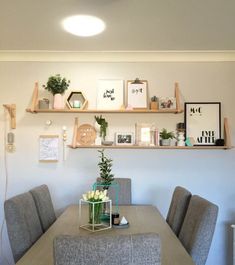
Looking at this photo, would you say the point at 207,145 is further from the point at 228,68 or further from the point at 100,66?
the point at 100,66

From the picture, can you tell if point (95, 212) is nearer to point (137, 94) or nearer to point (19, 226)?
point (19, 226)

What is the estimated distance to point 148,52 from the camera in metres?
3.30

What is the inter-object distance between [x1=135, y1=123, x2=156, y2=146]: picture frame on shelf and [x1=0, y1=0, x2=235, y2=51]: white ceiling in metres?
0.82

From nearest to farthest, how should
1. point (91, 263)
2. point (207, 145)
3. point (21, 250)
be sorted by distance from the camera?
point (91, 263) → point (21, 250) → point (207, 145)

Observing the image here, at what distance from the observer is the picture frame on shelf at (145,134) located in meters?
3.26

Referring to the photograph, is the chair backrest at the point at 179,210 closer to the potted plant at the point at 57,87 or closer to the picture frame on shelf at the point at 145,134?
the picture frame on shelf at the point at 145,134

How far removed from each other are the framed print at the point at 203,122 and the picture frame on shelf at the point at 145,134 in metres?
0.38

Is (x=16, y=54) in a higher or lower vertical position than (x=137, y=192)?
higher

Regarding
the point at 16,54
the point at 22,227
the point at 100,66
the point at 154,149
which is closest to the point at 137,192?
the point at 154,149

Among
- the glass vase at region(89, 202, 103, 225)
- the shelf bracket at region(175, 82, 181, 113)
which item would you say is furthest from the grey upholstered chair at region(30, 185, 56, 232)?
the shelf bracket at region(175, 82, 181, 113)

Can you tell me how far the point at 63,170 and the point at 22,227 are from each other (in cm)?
151

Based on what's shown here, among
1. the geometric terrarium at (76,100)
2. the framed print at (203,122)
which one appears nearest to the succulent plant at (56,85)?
the geometric terrarium at (76,100)

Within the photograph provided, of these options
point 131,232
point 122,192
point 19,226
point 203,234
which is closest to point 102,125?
point 122,192

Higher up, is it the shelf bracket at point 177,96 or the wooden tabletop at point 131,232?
the shelf bracket at point 177,96
